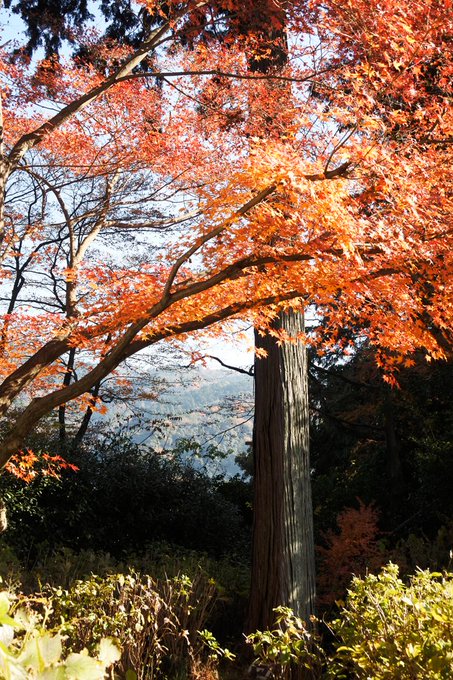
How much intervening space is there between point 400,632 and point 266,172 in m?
2.95

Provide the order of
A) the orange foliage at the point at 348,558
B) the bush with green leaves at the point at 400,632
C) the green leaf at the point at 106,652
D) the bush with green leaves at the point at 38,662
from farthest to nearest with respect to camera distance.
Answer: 1. the orange foliage at the point at 348,558
2. the bush with green leaves at the point at 400,632
3. the green leaf at the point at 106,652
4. the bush with green leaves at the point at 38,662

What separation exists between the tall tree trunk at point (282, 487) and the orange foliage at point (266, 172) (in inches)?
21.5

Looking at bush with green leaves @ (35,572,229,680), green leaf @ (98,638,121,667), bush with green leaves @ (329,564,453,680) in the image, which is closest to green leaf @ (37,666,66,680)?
green leaf @ (98,638,121,667)

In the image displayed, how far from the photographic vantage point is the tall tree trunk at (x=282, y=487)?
6.36 metres

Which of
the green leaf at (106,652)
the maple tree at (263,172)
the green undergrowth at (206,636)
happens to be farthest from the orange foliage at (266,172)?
the green leaf at (106,652)

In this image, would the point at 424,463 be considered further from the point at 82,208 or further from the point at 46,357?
the point at 82,208

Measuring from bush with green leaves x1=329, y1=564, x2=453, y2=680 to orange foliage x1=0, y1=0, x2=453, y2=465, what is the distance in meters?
2.13

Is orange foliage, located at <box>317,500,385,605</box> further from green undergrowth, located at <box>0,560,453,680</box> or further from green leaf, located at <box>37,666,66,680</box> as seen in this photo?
green leaf, located at <box>37,666,66,680</box>

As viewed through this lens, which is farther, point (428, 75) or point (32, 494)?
point (32, 494)

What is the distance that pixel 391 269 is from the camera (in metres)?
5.27

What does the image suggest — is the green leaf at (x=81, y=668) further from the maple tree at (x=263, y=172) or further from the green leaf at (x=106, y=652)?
the maple tree at (x=263, y=172)

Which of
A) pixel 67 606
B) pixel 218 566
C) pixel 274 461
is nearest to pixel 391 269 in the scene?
pixel 274 461

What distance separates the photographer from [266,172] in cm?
437

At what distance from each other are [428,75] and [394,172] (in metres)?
4.02
